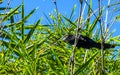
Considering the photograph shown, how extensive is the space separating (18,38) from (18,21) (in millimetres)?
285

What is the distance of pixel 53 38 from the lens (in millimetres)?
2467

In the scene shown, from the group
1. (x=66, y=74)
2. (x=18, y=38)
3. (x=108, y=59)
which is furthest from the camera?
(x=108, y=59)

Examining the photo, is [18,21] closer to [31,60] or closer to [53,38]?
[31,60]

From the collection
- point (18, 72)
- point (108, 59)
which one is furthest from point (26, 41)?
point (108, 59)

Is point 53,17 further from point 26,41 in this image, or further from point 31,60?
point 31,60

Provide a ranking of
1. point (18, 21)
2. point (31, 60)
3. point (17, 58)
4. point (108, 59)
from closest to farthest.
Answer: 1. point (31, 60)
2. point (18, 21)
3. point (17, 58)
4. point (108, 59)

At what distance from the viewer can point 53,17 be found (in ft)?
8.98

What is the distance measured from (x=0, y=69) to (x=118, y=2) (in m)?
0.70

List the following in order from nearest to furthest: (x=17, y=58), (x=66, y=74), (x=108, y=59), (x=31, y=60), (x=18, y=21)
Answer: (x=66, y=74)
(x=31, y=60)
(x=18, y=21)
(x=17, y=58)
(x=108, y=59)

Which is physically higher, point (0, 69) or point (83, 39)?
point (83, 39)

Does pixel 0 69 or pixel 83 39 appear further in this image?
pixel 0 69

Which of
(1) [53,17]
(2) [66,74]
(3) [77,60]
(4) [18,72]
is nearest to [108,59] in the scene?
(3) [77,60]

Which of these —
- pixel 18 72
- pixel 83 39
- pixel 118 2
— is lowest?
pixel 18 72

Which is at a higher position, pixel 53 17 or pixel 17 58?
pixel 53 17
